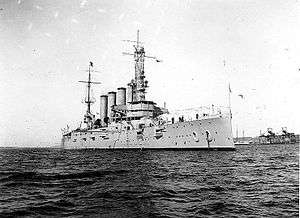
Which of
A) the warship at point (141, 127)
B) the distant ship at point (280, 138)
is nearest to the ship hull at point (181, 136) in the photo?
the warship at point (141, 127)

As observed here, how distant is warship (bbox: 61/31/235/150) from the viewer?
96.9ft

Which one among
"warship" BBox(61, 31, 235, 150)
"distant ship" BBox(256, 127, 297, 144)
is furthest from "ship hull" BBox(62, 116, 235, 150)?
"distant ship" BBox(256, 127, 297, 144)

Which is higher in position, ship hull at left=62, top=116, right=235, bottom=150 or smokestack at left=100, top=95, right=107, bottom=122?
smokestack at left=100, top=95, right=107, bottom=122

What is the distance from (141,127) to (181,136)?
6.90 meters

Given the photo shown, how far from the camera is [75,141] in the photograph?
4800cm

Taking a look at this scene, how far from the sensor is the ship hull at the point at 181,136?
2933cm

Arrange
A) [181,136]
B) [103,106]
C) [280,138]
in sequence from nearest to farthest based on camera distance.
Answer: [181,136], [103,106], [280,138]

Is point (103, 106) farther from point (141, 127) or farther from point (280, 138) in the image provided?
point (280, 138)

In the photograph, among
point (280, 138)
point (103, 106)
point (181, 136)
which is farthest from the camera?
point (280, 138)

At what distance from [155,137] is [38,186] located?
81.5ft

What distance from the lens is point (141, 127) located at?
3588 cm

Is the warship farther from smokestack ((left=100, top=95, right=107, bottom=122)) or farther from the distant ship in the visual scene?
the distant ship

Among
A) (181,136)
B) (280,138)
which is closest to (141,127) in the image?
(181,136)

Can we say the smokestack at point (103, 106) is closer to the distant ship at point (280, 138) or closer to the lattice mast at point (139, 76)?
the lattice mast at point (139, 76)
